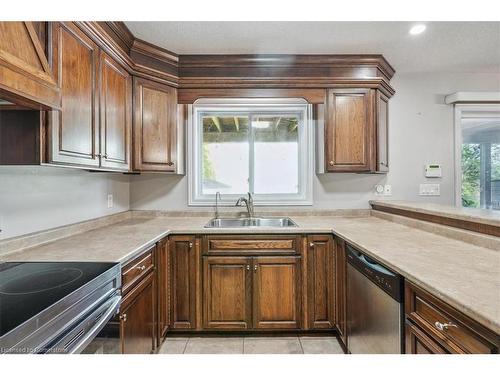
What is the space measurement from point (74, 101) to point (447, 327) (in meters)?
1.91

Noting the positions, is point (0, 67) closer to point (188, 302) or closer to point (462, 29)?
point (188, 302)

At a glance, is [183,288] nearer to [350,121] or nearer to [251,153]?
[251,153]

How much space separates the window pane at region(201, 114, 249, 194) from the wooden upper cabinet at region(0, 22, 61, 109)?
1.81 metres

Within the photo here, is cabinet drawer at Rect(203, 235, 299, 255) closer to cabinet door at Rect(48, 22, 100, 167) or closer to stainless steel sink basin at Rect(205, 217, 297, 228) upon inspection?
stainless steel sink basin at Rect(205, 217, 297, 228)

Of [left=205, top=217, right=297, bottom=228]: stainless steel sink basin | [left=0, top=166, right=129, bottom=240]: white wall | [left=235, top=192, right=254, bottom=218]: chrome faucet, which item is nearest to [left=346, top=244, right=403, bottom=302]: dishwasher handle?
[left=205, top=217, right=297, bottom=228]: stainless steel sink basin

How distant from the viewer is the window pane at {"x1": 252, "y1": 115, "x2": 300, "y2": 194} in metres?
2.93

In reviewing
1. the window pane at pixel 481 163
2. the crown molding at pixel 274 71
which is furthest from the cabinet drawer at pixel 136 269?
the window pane at pixel 481 163

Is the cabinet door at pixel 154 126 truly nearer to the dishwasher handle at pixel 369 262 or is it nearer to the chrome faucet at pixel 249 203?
the chrome faucet at pixel 249 203

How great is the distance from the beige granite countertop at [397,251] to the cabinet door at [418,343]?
0.20 m

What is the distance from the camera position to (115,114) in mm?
1948

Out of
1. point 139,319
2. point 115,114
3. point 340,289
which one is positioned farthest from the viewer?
point 340,289

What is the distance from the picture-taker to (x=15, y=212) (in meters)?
1.45

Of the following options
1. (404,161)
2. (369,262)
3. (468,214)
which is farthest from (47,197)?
(404,161)
